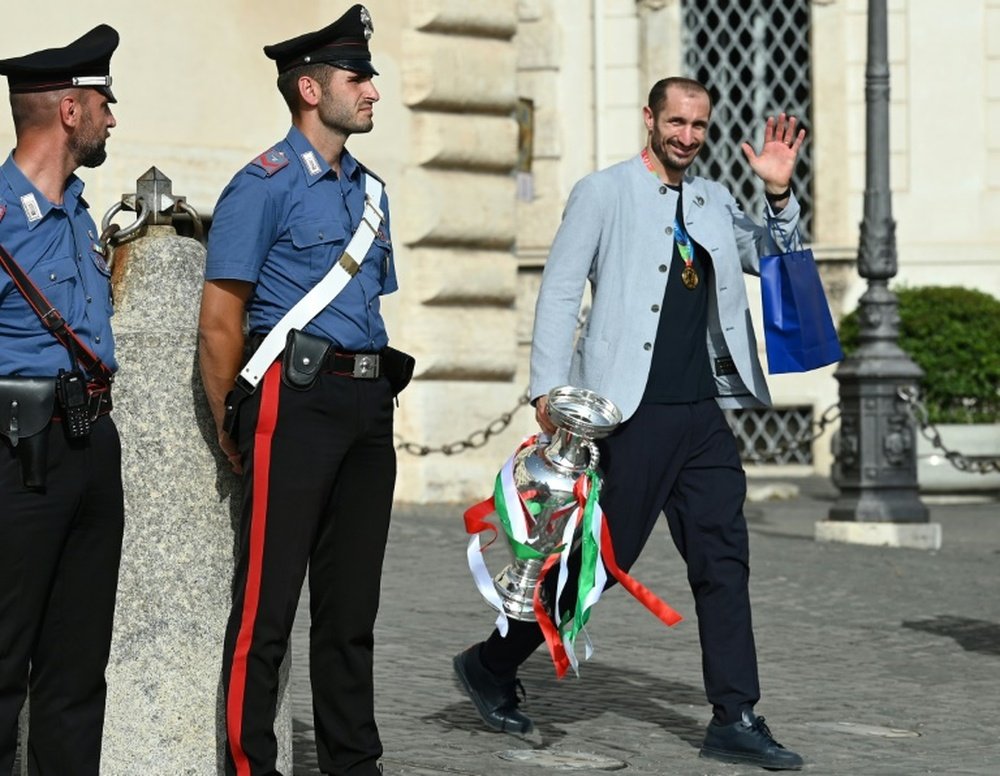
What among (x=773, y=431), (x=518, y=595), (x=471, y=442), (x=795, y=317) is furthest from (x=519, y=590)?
(x=773, y=431)

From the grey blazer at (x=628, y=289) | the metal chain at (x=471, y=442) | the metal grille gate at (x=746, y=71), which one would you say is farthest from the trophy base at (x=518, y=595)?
the metal grille gate at (x=746, y=71)

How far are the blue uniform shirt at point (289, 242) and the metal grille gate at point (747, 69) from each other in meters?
13.8

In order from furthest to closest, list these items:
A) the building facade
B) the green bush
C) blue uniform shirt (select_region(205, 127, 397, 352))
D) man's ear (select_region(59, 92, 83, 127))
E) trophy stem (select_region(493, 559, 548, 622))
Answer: the green bush
the building facade
trophy stem (select_region(493, 559, 548, 622))
blue uniform shirt (select_region(205, 127, 397, 352))
man's ear (select_region(59, 92, 83, 127))

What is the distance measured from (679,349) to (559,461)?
561 millimetres

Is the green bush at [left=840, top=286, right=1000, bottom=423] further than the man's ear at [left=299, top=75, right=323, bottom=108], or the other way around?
the green bush at [left=840, top=286, right=1000, bottom=423]

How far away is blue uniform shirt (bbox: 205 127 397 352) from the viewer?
5648 mm

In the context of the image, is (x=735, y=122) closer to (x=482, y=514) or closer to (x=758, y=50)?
(x=758, y=50)

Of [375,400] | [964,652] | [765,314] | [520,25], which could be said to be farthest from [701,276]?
[520,25]

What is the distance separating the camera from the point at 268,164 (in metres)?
5.72

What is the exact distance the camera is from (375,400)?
18.9 feet

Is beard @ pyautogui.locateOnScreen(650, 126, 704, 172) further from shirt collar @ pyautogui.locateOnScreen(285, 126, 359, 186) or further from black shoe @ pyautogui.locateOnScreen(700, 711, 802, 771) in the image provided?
black shoe @ pyautogui.locateOnScreen(700, 711, 802, 771)

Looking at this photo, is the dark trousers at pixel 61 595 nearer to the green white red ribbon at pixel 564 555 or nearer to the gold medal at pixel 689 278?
the green white red ribbon at pixel 564 555

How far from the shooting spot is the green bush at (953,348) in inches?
654

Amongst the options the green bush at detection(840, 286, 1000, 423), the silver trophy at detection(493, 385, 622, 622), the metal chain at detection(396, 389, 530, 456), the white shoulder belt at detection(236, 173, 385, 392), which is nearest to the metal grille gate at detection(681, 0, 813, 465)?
the green bush at detection(840, 286, 1000, 423)
